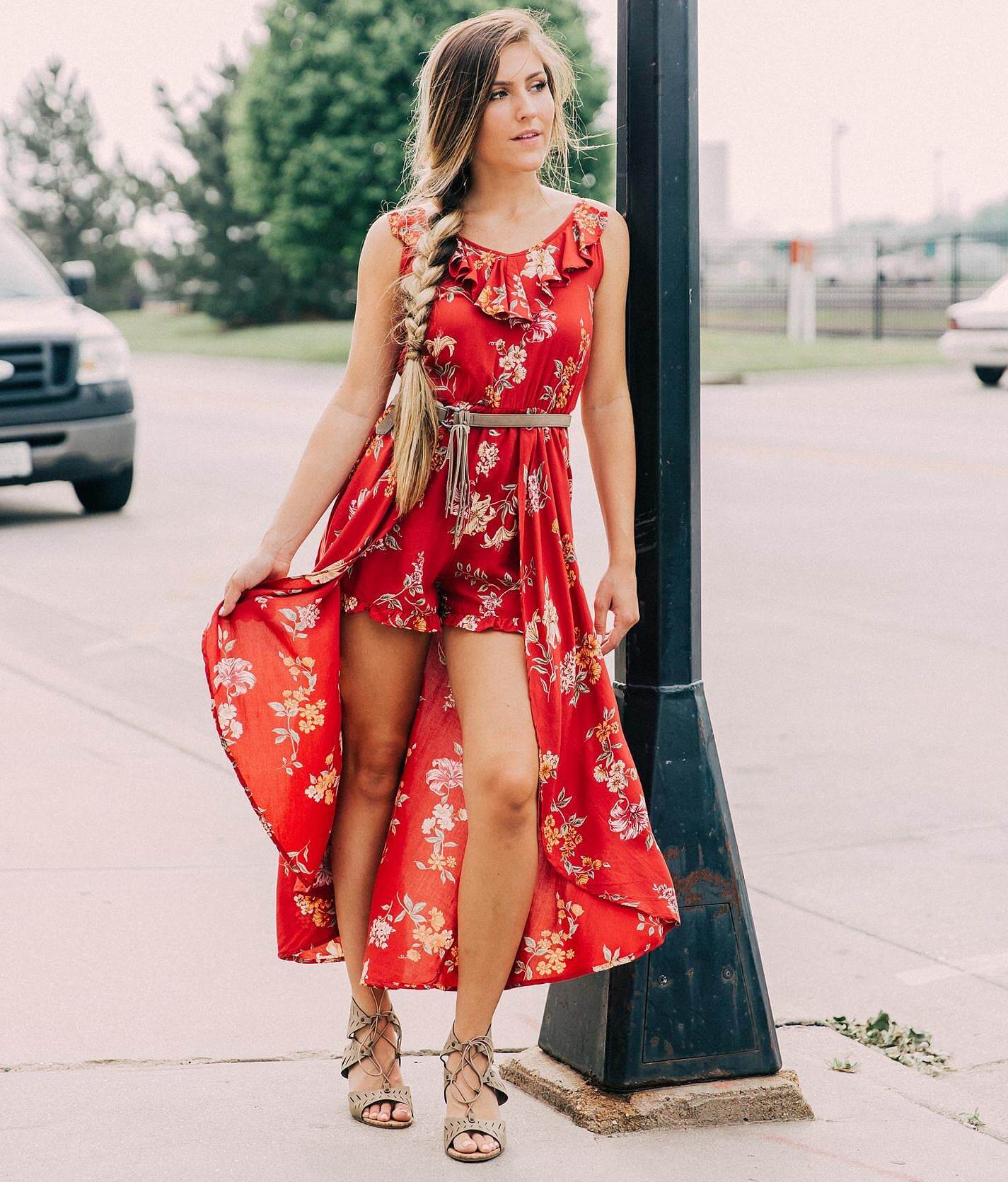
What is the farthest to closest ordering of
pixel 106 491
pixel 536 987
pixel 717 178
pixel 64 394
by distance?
pixel 717 178
pixel 106 491
pixel 64 394
pixel 536 987

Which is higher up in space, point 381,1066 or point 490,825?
point 490,825

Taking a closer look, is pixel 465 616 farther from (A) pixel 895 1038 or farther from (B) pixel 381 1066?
(A) pixel 895 1038

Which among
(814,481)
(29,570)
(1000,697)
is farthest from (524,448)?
(814,481)

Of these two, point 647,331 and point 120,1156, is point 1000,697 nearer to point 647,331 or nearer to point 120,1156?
point 647,331

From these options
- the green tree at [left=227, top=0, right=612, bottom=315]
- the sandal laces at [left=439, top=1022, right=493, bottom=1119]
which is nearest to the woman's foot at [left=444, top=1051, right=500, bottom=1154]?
the sandal laces at [left=439, top=1022, right=493, bottom=1119]

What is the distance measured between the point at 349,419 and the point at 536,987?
1514 millimetres

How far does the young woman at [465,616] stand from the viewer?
291cm

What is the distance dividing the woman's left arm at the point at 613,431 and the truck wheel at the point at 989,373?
1765cm

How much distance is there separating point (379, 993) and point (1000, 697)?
389 cm

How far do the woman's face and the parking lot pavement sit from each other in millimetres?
1697

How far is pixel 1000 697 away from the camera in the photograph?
6410mm

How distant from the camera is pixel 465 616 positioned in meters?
2.96

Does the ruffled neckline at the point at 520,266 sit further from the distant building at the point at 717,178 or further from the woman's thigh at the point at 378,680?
the distant building at the point at 717,178

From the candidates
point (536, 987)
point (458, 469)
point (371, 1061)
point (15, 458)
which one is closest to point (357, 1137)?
point (371, 1061)
